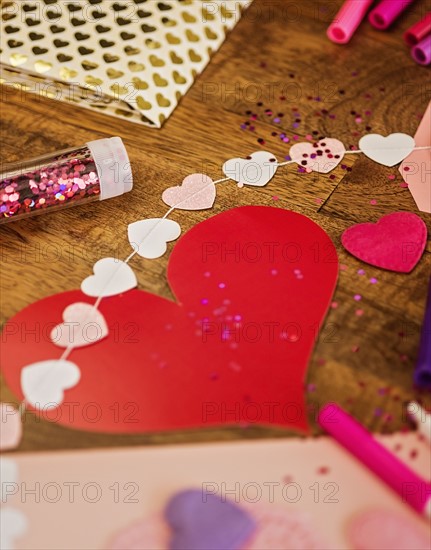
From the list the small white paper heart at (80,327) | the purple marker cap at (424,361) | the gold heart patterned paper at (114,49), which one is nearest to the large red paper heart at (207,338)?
the small white paper heart at (80,327)

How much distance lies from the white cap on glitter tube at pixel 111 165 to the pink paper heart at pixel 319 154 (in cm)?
21

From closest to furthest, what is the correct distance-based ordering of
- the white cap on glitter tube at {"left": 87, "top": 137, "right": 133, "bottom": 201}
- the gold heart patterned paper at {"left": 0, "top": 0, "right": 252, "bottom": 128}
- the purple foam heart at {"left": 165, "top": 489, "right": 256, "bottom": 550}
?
the purple foam heart at {"left": 165, "top": 489, "right": 256, "bottom": 550} < the white cap on glitter tube at {"left": 87, "top": 137, "right": 133, "bottom": 201} < the gold heart patterned paper at {"left": 0, "top": 0, "right": 252, "bottom": 128}

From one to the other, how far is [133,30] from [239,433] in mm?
613

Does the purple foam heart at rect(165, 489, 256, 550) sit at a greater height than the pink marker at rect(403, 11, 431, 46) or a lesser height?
lesser

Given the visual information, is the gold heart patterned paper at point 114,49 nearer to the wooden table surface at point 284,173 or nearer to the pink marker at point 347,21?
the wooden table surface at point 284,173

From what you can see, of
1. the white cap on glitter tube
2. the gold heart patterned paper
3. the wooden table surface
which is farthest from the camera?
the gold heart patterned paper

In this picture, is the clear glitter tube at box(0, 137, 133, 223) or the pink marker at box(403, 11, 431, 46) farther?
→ the pink marker at box(403, 11, 431, 46)

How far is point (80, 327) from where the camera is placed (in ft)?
2.52

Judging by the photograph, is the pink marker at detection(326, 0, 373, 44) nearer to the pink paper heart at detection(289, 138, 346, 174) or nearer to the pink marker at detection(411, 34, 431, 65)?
the pink marker at detection(411, 34, 431, 65)

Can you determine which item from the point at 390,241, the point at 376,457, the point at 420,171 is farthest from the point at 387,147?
the point at 376,457

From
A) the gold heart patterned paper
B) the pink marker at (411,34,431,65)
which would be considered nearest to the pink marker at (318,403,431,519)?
the gold heart patterned paper

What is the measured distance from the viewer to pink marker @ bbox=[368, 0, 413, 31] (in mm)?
1078

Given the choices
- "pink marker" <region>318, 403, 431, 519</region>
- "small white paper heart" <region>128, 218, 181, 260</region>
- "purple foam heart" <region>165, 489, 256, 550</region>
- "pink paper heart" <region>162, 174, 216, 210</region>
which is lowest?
"purple foam heart" <region>165, 489, 256, 550</region>

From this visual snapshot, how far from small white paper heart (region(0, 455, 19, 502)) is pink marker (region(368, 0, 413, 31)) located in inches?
31.5
